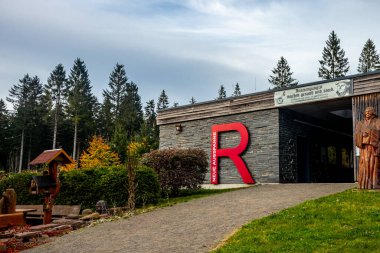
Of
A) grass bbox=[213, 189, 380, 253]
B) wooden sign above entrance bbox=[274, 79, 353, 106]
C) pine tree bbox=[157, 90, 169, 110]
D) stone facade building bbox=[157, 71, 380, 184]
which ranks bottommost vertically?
grass bbox=[213, 189, 380, 253]

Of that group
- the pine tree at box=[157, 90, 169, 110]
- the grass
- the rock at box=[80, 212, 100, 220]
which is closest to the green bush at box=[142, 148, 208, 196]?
the rock at box=[80, 212, 100, 220]

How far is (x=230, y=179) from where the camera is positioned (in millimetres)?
18016

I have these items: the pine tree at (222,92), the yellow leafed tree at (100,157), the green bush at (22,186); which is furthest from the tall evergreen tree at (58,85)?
the green bush at (22,186)

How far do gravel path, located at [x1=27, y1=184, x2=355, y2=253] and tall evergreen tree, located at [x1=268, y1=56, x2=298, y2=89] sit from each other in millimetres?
44987

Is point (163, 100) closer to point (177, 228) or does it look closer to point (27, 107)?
point (27, 107)

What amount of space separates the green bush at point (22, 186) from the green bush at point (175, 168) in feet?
14.2

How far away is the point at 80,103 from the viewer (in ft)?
168

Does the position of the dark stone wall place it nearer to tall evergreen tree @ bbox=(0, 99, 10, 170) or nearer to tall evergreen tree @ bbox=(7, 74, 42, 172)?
tall evergreen tree @ bbox=(7, 74, 42, 172)

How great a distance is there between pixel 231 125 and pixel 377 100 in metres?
6.41

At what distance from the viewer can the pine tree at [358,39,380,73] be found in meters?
48.5

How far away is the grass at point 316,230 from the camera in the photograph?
5.79m

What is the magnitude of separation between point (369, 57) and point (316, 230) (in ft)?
158

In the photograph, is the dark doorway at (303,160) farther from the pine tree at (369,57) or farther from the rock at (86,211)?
the pine tree at (369,57)

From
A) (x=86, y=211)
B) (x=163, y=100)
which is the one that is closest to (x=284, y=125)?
(x=86, y=211)
